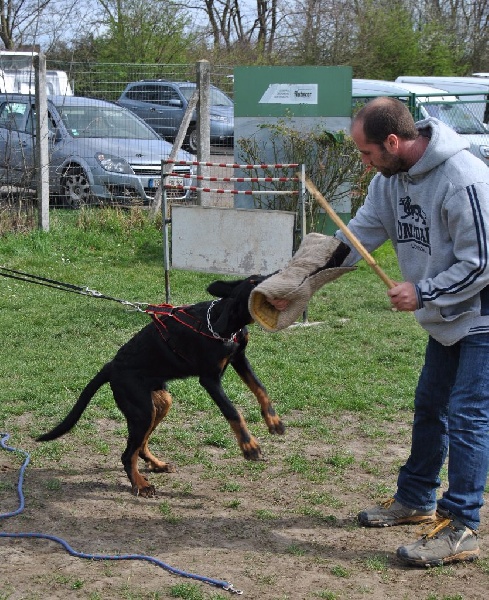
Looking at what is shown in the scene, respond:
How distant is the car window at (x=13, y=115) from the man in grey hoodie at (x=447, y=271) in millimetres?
9154

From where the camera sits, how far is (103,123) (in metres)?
13.4

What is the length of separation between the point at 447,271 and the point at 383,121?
699 mm

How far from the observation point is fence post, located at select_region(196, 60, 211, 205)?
12727 millimetres

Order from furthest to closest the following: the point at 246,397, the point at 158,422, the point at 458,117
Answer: the point at 458,117 < the point at 246,397 < the point at 158,422

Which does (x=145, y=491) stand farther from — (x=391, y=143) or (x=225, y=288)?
(x=391, y=143)

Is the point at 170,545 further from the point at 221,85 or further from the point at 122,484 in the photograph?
the point at 221,85

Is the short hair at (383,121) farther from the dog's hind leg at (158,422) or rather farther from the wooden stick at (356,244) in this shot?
the dog's hind leg at (158,422)

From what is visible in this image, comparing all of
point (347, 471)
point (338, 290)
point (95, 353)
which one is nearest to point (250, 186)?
point (338, 290)

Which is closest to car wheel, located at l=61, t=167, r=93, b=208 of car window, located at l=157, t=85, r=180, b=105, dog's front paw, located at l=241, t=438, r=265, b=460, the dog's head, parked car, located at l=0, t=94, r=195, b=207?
parked car, located at l=0, t=94, r=195, b=207

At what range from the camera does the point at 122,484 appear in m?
Answer: 5.05

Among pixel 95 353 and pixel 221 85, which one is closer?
pixel 95 353

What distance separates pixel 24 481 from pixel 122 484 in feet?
1.81

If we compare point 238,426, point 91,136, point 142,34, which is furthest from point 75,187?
point 142,34

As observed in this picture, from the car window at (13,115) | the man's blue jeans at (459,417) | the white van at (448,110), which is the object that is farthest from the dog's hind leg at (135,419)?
the white van at (448,110)
